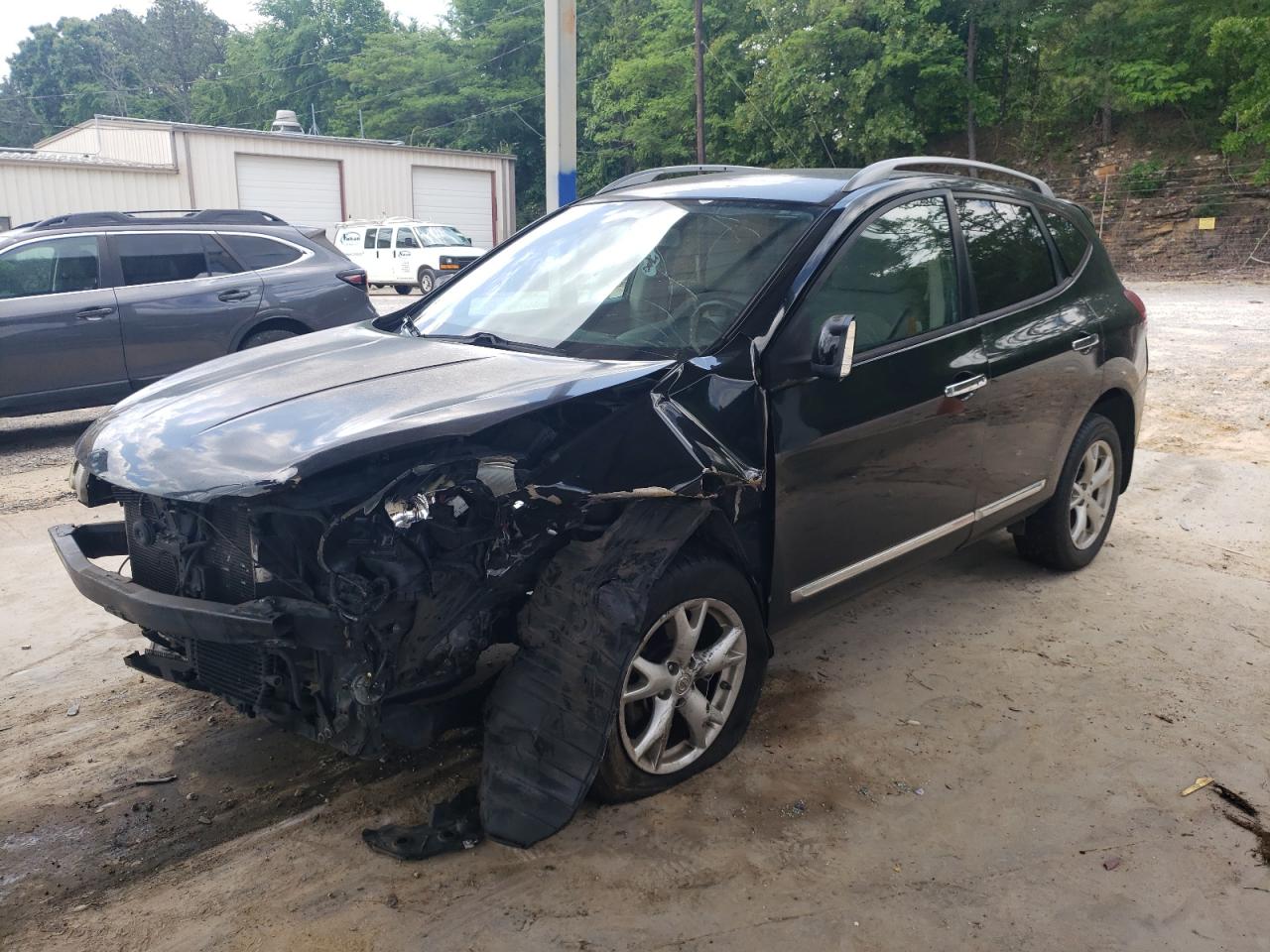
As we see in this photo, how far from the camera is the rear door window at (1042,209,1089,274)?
493 centimetres

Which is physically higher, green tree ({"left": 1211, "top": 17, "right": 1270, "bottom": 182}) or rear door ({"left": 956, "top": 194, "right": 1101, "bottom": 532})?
green tree ({"left": 1211, "top": 17, "right": 1270, "bottom": 182})

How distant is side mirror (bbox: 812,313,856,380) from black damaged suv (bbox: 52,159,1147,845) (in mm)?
12

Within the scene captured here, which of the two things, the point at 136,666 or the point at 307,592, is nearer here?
the point at 307,592

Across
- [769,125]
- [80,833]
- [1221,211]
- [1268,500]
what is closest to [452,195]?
[769,125]

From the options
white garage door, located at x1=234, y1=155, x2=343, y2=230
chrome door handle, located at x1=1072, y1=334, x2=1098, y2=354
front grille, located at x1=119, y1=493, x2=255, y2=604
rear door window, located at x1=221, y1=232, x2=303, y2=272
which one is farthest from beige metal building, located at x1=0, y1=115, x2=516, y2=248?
chrome door handle, located at x1=1072, y1=334, x2=1098, y2=354

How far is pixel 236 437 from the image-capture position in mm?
2883

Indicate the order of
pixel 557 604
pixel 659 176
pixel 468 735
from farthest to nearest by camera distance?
pixel 659 176
pixel 468 735
pixel 557 604

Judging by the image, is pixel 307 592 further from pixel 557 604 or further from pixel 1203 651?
pixel 1203 651

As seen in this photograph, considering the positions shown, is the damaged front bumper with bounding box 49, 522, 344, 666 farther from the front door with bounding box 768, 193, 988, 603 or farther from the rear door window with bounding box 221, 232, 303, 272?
the rear door window with bounding box 221, 232, 303, 272

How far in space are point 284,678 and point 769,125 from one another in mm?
34163

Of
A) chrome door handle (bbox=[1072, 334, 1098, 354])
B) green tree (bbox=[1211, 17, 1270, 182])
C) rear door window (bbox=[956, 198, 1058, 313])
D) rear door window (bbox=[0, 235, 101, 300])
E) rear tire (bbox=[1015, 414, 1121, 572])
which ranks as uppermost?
green tree (bbox=[1211, 17, 1270, 182])

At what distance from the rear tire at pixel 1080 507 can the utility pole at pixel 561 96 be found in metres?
4.24

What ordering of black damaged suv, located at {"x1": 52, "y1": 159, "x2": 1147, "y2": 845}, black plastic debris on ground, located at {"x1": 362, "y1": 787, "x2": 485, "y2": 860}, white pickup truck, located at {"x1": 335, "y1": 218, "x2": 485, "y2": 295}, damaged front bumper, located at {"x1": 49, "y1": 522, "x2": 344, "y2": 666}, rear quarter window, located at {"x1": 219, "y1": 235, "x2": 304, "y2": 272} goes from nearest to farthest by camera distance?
damaged front bumper, located at {"x1": 49, "y1": 522, "x2": 344, "y2": 666} < black damaged suv, located at {"x1": 52, "y1": 159, "x2": 1147, "y2": 845} < black plastic debris on ground, located at {"x1": 362, "y1": 787, "x2": 485, "y2": 860} < rear quarter window, located at {"x1": 219, "y1": 235, "x2": 304, "y2": 272} < white pickup truck, located at {"x1": 335, "y1": 218, "x2": 485, "y2": 295}

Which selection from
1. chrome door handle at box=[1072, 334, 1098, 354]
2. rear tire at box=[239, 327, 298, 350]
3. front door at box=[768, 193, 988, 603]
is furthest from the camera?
rear tire at box=[239, 327, 298, 350]
